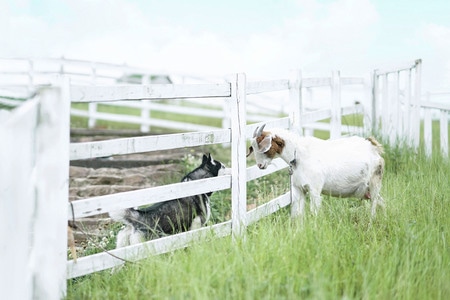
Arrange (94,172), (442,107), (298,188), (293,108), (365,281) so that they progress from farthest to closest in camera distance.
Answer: (442,107)
(94,172)
(293,108)
(298,188)
(365,281)

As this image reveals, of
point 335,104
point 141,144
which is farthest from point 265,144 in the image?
point 335,104

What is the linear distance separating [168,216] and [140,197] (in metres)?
1.02

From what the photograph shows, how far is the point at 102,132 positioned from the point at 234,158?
12315 mm

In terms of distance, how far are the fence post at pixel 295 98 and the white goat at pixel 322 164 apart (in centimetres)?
130

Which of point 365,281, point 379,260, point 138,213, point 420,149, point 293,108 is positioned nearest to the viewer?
point 365,281

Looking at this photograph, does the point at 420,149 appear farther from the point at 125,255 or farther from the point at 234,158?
the point at 125,255

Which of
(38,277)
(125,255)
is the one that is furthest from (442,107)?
(38,277)

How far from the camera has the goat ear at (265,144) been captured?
741cm

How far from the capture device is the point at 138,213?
6770 millimetres

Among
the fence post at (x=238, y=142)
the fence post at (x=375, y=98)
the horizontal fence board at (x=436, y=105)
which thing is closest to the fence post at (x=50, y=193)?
the fence post at (x=238, y=142)

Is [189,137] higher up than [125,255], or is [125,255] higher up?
[189,137]

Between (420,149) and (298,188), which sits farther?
(420,149)

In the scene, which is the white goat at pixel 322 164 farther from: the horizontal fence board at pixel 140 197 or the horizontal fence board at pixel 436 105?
the horizontal fence board at pixel 436 105

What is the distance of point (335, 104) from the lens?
11.6m
